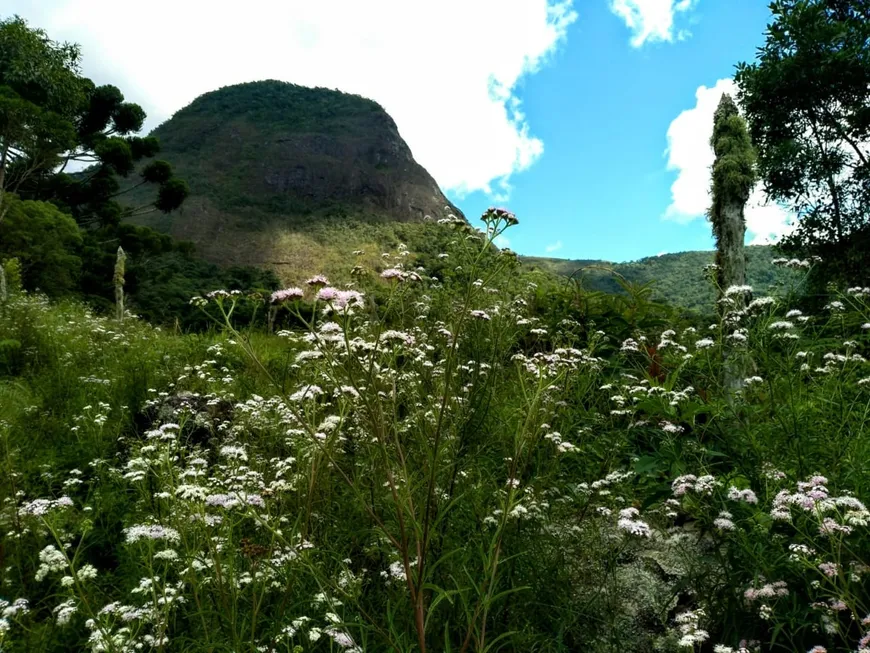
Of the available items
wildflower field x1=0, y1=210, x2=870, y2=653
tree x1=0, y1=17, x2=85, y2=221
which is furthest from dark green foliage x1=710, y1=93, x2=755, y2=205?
tree x1=0, y1=17, x2=85, y2=221

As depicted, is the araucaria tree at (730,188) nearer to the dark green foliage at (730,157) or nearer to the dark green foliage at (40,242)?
Answer: the dark green foliage at (730,157)

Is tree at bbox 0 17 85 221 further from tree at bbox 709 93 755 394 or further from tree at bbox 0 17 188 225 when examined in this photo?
tree at bbox 709 93 755 394

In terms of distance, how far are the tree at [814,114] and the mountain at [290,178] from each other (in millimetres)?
48051

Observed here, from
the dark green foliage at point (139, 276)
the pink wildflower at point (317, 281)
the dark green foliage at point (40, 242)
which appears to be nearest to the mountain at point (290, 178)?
the dark green foliage at point (139, 276)

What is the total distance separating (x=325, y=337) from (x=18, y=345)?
7.23 m

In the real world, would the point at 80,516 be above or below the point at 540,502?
below

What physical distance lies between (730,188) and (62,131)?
77.2ft

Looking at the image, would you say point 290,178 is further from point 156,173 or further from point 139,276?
point 156,173

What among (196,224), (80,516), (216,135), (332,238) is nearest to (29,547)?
(80,516)

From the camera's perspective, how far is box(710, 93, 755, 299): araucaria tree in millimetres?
7578

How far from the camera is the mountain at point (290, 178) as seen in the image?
78188 millimetres

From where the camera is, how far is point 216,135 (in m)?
112

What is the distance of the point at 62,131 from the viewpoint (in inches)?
814

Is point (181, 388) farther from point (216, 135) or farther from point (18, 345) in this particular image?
point (216, 135)
